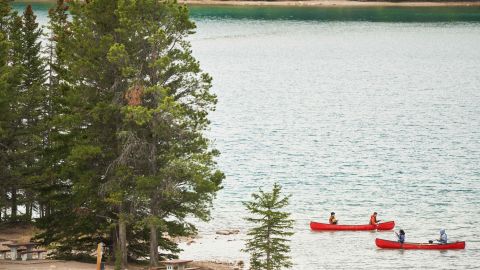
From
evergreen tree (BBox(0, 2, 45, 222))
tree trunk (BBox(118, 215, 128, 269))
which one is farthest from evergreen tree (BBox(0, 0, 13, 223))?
tree trunk (BBox(118, 215, 128, 269))

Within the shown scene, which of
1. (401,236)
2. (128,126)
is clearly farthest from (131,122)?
(401,236)

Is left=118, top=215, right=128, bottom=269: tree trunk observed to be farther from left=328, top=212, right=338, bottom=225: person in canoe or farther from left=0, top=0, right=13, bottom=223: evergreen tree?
left=328, top=212, right=338, bottom=225: person in canoe

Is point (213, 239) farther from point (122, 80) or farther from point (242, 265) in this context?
point (122, 80)

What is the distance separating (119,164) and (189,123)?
431 centimetres

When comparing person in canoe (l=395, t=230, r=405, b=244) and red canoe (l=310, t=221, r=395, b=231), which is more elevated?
red canoe (l=310, t=221, r=395, b=231)

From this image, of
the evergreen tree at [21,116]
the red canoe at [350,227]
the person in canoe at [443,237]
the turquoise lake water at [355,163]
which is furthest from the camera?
the red canoe at [350,227]

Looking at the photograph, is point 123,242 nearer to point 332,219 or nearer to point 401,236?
point 401,236

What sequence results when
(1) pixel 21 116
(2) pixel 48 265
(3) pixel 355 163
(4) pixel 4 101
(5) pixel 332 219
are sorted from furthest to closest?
(3) pixel 355 163, (5) pixel 332 219, (1) pixel 21 116, (4) pixel 4 101, (2) pixel 48 265

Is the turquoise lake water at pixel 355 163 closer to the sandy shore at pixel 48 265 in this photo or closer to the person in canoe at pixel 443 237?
the person in canoe at pixel 443 237

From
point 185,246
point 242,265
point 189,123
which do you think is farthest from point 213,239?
point 189,123

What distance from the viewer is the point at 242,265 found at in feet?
230

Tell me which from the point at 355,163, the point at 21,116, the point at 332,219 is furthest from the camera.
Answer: the point at 355,163

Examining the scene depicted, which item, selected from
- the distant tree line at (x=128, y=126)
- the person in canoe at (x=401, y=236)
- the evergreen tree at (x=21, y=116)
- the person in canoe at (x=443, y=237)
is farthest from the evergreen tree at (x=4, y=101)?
the person in canoe at (x=443, y=237)

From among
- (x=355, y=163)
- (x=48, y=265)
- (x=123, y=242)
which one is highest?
(x=355, y=163)
